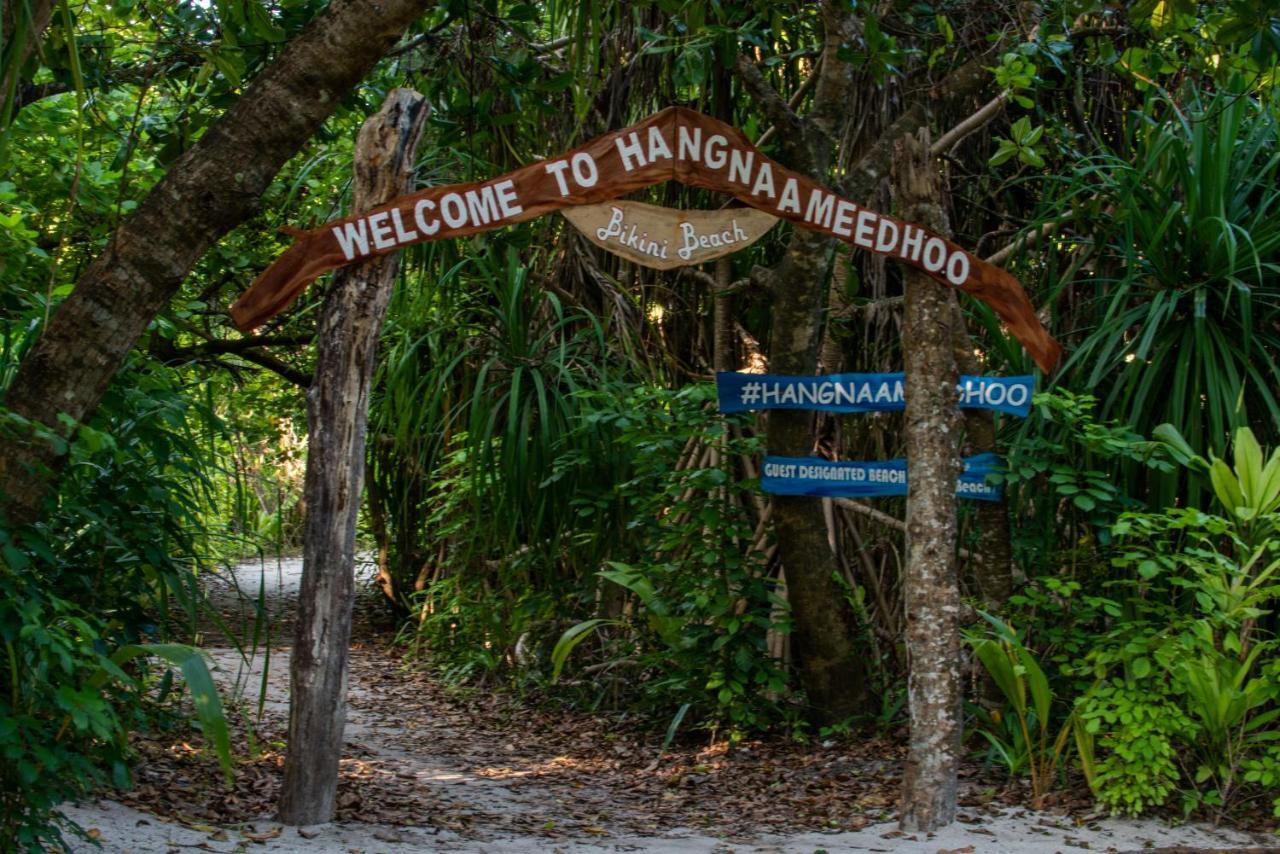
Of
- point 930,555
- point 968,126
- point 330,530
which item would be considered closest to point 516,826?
point 330,530

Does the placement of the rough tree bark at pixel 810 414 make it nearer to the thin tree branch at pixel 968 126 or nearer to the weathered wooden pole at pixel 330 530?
the thin tree branch at pixel 968 126

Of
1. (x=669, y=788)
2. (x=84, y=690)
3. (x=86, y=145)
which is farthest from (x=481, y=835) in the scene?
(x=86, y=145)

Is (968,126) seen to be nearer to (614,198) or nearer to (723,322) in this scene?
(723,322)

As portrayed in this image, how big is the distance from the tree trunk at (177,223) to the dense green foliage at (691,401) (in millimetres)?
130

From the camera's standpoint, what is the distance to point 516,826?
4.70 meters

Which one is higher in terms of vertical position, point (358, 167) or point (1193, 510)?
point (358, 167)

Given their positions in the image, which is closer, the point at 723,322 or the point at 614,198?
the point at 614,198

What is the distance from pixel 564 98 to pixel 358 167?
3567 millimetres

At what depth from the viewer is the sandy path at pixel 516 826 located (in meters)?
4.00

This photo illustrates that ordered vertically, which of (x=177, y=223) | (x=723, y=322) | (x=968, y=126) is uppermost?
(x=968, y=126)

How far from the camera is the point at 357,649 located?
9.09 meters

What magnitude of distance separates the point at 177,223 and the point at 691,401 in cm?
295

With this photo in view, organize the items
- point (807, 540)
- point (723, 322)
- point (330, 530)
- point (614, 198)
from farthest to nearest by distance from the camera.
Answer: point (723, 322) < point (807, 540) < point (614, 198) < point (330, 530)

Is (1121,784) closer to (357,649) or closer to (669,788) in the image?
(669,788)
